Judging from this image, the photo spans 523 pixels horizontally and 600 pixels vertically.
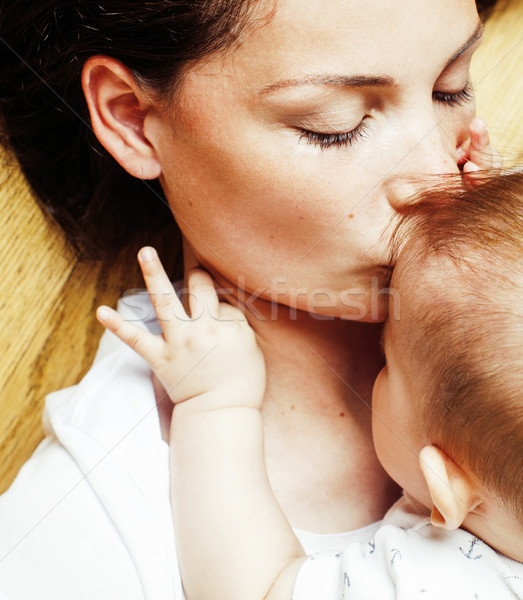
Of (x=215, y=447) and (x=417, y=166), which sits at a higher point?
(x=417, y=166)

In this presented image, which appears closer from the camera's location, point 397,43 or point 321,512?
point 397,43

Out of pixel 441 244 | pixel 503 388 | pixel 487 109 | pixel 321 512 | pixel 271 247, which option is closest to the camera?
pixel 503 388

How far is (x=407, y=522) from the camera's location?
3.29 ft

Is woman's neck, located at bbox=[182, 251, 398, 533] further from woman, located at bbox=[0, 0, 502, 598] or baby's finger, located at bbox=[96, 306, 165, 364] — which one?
baby's finger, located at bbox=[96, 306, 165, 364]

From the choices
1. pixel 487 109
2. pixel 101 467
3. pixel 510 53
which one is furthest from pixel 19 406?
pixel 510 53

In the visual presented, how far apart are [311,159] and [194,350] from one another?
358 millimetres

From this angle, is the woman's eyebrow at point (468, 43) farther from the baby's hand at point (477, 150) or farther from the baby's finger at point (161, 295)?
the baby's finger at point (161, 295)

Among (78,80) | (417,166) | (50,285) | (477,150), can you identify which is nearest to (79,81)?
(78,80)

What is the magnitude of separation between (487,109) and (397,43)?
2.01 feet

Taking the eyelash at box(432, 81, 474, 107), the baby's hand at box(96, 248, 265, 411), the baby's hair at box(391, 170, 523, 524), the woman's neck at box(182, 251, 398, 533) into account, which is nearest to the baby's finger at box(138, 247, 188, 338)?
the baby's hand at box(96, 248, 265, 411)

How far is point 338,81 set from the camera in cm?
86

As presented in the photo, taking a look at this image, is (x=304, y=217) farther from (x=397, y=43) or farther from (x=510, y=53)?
(x=510, y=53)

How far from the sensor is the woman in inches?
34.4

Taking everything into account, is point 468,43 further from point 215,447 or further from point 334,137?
point 215,447
